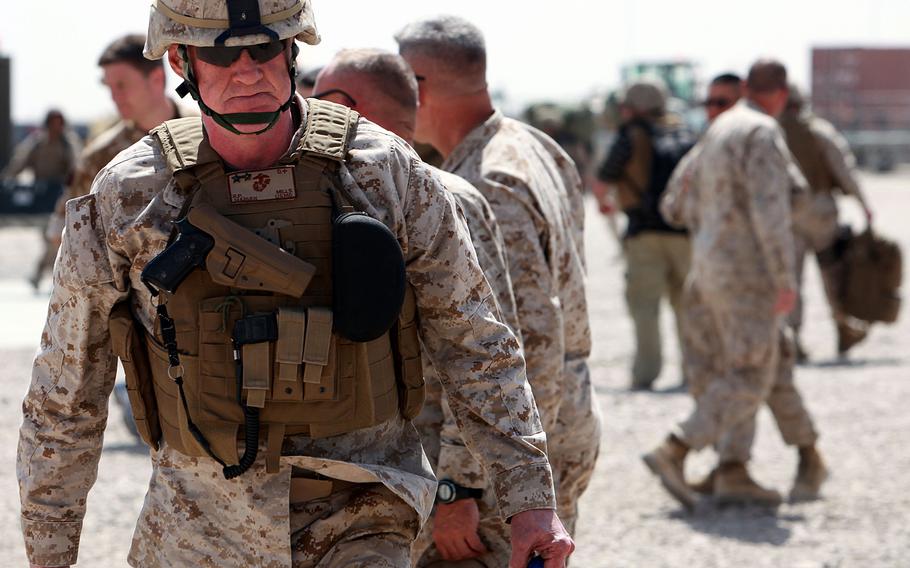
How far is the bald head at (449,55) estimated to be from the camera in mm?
4039

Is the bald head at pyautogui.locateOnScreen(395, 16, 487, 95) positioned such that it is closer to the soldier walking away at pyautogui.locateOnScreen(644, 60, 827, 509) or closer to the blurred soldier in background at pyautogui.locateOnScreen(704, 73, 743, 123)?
the soldier walking away at pyautogui.locateOnScreen(644, 60, 827, 509)

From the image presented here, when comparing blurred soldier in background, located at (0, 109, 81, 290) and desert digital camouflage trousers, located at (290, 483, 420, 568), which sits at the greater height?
desert digital camouflage trousers, located at (290, 483, 420, 568)

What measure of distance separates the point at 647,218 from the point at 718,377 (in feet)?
9.08

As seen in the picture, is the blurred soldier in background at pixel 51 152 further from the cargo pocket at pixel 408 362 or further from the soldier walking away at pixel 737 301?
the cargo pocket at pixel 408 362

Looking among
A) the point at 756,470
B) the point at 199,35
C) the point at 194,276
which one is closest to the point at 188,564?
the point at 194,276

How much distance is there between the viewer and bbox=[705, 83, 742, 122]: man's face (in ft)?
27.3

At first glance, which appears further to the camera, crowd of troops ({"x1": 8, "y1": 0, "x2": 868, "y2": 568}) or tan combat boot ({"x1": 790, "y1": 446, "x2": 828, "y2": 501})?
tan combat boot ({"x1": 790, "y1": 446, "x2": 828, "y2": 501})

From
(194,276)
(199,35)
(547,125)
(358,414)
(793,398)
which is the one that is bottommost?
(547,125)

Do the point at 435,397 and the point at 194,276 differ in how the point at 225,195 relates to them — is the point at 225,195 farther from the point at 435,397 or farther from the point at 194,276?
the point at 435,397

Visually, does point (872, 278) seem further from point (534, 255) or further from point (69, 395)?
point (69, 395)

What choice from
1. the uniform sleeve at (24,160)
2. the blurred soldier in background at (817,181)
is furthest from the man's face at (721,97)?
the uniform sleeve at (24,160)

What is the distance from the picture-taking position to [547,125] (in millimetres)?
21281

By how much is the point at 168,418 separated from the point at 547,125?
1880cm

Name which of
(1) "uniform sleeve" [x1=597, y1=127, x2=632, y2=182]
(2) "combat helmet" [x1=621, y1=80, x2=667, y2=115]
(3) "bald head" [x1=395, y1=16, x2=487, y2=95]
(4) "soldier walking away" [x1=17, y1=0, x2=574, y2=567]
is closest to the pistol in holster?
(4) "soldier walking away" [x1=17, y1=0, x2=574, y2=567]
